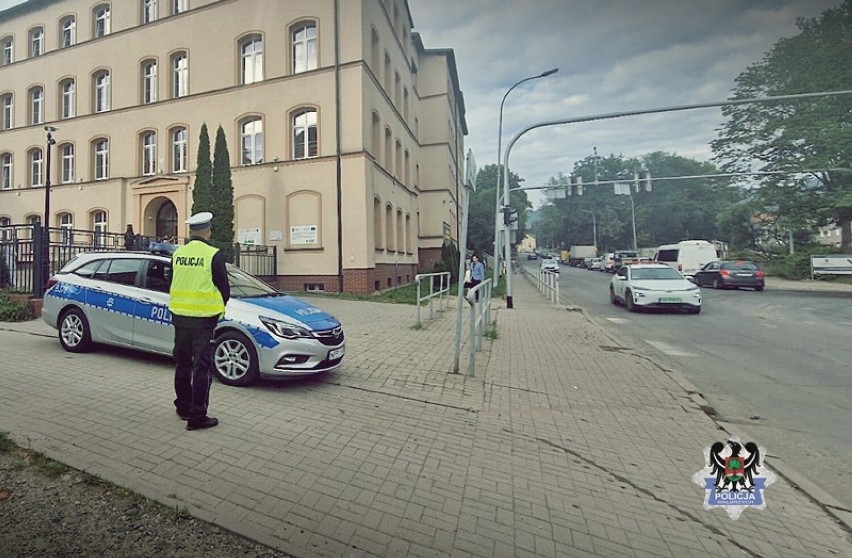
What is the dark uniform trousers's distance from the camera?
381 centimetres

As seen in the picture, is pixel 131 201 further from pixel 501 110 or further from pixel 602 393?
pixel 602 393

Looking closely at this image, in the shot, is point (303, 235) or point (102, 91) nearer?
point (303, 235)

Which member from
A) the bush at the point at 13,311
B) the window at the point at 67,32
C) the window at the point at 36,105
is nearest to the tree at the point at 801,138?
the bush at the point at 13,311

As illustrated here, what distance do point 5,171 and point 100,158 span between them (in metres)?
7.63

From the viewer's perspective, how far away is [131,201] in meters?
20.5

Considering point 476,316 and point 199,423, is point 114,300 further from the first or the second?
point 476,316

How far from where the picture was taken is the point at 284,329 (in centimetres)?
502

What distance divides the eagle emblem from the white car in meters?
10.4

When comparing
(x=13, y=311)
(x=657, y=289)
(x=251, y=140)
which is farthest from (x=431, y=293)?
(x=251, y=140)

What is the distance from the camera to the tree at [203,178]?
55.1ft

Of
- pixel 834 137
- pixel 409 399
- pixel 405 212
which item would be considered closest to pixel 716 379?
pixel 409 399

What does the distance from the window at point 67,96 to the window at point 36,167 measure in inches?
99.6

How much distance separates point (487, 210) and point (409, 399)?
50819 millimetres

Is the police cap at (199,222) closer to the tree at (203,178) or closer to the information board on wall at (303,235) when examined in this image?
the information board on wall at (303,235)
